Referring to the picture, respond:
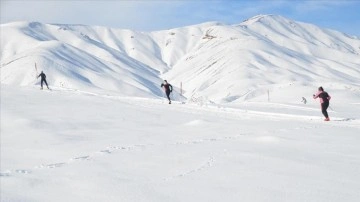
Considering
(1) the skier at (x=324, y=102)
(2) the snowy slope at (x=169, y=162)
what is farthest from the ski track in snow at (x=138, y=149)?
(1) the skier at (x=324, y=102)

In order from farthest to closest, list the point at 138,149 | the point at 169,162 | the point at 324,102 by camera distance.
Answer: the point at 324,102, the point at 138,149, the point at 169,162

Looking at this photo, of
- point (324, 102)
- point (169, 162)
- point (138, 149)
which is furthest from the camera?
point (324, 102)

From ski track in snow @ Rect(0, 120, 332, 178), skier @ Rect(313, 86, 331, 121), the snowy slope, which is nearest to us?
the snowy slope

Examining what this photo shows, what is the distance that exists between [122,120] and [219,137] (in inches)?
230

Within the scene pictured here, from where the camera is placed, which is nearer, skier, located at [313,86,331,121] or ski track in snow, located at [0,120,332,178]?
ski track in snow, located at [0,120,332,178]

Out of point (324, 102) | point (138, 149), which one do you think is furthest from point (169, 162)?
point (324, 102)

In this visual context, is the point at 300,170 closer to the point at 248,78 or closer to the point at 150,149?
the point at 150,149

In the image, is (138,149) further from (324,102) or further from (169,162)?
(324,102)

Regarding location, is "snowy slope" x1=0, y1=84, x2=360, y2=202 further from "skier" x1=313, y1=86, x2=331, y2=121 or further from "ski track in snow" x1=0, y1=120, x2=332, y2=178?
"skier" x1=313, y1=86, x2=331, y2=121

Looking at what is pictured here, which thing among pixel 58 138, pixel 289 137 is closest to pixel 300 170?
pixel 289 137

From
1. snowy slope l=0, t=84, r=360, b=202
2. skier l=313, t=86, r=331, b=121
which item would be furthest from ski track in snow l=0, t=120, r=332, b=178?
skier l=313, t=86, r=331, b=121

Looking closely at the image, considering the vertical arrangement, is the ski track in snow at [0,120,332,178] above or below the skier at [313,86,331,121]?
below

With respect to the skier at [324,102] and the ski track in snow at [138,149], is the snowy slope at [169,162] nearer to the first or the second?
the ski track in snow at [138,149]

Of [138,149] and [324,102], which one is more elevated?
[324,102]
